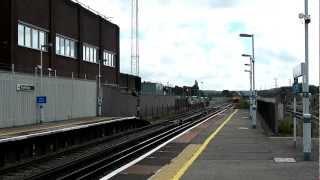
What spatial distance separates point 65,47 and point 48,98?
505 inches

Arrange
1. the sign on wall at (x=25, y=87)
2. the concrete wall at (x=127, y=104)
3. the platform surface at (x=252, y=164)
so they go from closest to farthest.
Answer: the platform surface at (x=252, y=164) < the sign on wall at (x=25, y=87) < the concrete wall at (x=127, y=104)

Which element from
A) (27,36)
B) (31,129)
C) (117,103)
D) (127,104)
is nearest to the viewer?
(31,129)

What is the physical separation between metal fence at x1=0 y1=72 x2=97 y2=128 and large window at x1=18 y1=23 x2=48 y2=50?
358 cm

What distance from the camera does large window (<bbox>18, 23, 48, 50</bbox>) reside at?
4034 centimetres

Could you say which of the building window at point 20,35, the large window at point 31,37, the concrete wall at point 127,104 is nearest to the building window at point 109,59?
the concrete wall at point 127,104

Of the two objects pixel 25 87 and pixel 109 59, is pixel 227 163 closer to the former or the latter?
pixel 25 87

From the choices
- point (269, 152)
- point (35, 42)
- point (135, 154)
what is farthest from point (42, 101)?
point (269, 152)

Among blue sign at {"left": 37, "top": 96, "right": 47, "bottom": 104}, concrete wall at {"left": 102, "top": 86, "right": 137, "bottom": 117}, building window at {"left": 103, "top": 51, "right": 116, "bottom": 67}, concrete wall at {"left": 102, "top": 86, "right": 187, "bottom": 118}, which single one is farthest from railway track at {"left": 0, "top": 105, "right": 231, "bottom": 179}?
building window at {"left": 103, "top": 51, "right": 116, "bottom": 67}

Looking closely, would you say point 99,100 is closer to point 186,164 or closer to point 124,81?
point 124,81

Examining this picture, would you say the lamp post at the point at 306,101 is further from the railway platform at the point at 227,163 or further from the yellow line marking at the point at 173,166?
the yellow line marking at the point at 173,166

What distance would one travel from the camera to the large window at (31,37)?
40.3m

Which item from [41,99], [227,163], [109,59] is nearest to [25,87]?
[41,99]

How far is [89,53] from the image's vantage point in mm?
57219

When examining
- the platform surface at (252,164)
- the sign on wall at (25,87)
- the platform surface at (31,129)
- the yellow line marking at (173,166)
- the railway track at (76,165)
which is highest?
the sign on wall at (25,87)
